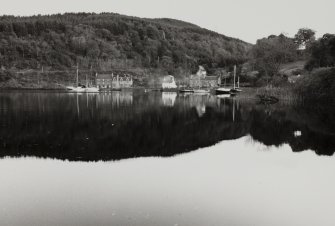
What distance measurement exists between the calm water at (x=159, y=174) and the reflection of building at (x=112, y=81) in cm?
10646

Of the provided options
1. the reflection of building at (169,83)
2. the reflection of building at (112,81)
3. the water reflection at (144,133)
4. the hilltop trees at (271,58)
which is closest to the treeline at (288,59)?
the hilltop trees at (271,58)

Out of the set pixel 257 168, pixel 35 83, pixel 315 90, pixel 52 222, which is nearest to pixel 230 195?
pixel 257 168

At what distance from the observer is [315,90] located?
52.2 meters

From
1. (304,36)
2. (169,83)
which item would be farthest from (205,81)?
(304,36)

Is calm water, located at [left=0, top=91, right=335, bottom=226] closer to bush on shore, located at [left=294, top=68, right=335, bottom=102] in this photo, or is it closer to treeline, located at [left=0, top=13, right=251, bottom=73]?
bush on shore, located at [left=294, top=68, right=335, bottom=102]

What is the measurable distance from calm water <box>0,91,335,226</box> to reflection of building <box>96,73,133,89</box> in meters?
106

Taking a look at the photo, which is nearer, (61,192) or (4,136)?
(61,192)

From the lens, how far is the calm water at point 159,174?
36.9ft

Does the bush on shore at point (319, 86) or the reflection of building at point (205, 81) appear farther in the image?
the reflection of building at point (205, 81)

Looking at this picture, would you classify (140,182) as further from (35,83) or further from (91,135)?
(35,83)

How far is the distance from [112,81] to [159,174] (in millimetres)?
122960

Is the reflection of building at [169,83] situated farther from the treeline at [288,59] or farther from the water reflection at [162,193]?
the water reflection at [162,193]

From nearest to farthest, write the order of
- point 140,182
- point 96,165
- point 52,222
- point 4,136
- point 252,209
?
point 52,222
point 252,209
point 140,182
point 96,165
point 4,136

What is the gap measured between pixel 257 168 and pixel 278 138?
8.70 meters
